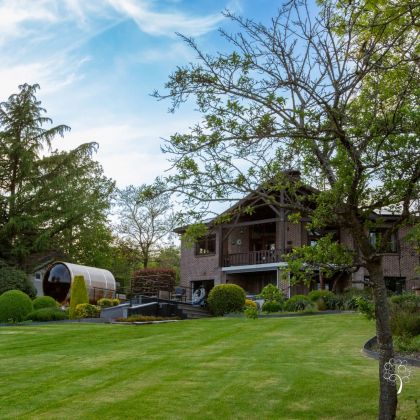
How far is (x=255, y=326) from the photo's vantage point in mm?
18984

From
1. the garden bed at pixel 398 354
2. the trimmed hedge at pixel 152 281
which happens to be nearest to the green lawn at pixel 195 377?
the garden bed at pixel 398 354

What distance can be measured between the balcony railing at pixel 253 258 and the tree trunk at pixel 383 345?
25.8 m

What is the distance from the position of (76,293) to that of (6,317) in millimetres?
3696

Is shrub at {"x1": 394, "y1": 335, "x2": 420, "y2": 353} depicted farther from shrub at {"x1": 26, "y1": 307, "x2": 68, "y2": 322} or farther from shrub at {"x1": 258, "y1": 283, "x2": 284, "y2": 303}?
shrub at {"x1": 26, "y1": 307, "x2": 68, "y2": 322}

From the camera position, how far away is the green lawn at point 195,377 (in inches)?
320

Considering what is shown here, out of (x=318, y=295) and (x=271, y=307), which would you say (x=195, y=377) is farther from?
(x=318, y=295)

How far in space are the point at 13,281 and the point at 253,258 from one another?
14.3m

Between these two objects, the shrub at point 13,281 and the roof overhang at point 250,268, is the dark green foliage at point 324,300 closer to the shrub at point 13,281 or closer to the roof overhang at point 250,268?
the roof overhang at point 250,268

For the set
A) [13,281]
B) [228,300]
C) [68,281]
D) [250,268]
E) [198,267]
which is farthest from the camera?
[198,267]

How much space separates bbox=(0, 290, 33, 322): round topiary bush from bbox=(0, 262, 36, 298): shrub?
10.00 meters

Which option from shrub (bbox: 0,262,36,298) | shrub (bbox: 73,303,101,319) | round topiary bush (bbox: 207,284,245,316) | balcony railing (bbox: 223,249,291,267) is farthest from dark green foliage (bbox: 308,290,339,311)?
shrub (bbox: 0,262,36,298)

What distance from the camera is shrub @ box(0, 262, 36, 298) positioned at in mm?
35609

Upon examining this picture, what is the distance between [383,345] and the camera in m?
6.81

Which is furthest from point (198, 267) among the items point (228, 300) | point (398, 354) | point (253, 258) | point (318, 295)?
point (398, 354)
